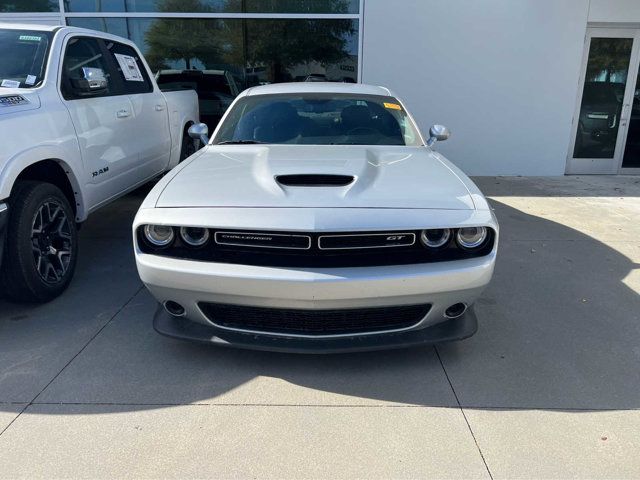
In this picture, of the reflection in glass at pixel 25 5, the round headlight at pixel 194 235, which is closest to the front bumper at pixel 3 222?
the round headlight at pixel 194 235

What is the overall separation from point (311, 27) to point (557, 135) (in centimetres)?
473

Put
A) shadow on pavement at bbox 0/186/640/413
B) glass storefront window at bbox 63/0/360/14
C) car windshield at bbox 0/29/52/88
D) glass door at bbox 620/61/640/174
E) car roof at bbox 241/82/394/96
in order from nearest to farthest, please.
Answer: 1. shadow on pavement at bbox 0/186/640/413
2. car windshield at bbox 0/29/52/88
3. car roof at bbox 241/82/394/96
4. glass storefront window at bbox 63/0/360/14
5. glass door at bbox 620/61/640/174

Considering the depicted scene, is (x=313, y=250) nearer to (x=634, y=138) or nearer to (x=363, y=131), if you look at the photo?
(x=363, y=131)

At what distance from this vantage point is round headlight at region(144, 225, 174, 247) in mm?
2852

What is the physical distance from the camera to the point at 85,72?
4.16 metres

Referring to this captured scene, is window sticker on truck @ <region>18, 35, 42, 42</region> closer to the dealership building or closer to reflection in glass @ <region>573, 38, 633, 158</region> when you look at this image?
the dealership building

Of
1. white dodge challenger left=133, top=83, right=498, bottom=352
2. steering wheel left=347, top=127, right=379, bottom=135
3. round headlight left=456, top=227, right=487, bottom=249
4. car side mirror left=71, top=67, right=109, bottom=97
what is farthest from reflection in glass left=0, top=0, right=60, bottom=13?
round headlight left=456, top=227, right=487, bottom=249

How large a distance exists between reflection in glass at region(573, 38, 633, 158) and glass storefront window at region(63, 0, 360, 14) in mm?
4541

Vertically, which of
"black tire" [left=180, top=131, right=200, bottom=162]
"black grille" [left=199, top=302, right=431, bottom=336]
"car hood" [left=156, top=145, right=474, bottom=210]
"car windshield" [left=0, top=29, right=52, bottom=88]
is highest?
"car windshield" [left=0, top=29, right=52, bottom=88]

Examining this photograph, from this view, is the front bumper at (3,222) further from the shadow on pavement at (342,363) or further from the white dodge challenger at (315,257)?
the white dodge challenger at (315,257)

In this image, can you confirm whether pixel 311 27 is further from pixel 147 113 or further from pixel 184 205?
pixel 184 205

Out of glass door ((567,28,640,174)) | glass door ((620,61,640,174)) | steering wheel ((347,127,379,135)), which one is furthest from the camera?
glass door ((620,61,640,174))

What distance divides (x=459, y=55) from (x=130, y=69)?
5566 mm

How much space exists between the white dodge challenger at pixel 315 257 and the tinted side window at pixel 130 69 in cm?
257
